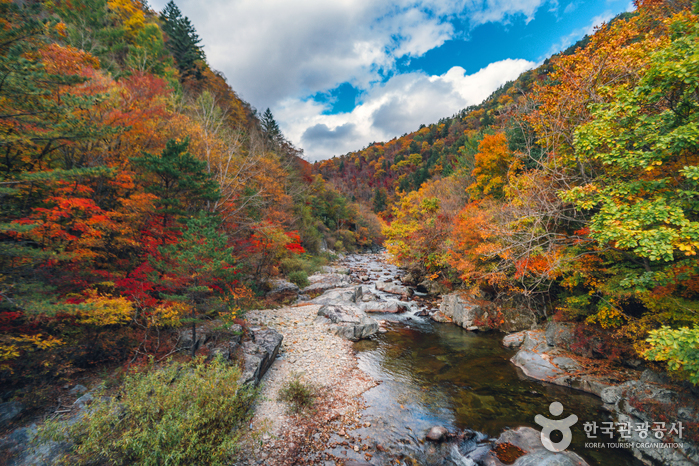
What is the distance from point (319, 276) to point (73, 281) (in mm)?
18191

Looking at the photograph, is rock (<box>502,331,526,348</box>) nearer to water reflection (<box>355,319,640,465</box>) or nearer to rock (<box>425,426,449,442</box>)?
water reflection (<box>355,319,640,465</box>)

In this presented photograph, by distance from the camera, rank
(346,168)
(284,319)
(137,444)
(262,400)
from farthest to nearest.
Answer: (346,168)
(284,319)
(262,400)
(137,444)

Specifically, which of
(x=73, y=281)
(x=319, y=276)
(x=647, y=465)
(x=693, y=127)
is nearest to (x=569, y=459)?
(x=647, y=465)

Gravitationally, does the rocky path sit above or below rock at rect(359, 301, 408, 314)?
above

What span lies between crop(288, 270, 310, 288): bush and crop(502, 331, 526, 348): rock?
1421 centimetres

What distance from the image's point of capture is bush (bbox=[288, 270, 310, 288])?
769 inches

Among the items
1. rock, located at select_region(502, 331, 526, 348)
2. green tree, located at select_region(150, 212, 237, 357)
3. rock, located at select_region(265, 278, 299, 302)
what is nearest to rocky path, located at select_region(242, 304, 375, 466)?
green tree, located at select_region(150, 212, 237, 357)

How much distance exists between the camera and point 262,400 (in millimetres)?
7195

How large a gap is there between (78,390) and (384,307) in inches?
564

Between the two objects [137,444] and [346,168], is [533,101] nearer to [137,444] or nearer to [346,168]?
[137,444]

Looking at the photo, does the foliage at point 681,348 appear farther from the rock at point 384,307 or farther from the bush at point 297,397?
the rock at point 384,307

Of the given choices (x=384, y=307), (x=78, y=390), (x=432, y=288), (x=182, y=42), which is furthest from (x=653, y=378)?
(x=182, y=42)

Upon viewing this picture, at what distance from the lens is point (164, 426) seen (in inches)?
175

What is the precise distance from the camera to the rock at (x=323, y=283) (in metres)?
19.4
